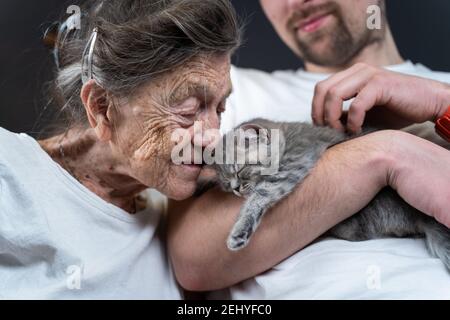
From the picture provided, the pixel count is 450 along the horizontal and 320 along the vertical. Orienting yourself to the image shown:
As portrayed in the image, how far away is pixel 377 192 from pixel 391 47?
604 mm

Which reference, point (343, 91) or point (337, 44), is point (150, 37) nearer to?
point (343, 91)

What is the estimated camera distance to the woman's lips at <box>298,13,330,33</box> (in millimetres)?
1337

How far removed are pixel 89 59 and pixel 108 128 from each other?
0.48 ft

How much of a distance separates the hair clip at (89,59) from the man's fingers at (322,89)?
53 cm

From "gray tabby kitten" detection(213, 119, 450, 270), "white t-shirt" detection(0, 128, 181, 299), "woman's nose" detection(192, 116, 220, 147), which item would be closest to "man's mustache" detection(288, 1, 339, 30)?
"gray tabby kitten" detection(213, 119, 450, 270)

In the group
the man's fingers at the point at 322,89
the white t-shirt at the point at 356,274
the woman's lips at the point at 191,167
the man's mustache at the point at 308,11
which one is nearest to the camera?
the white t-shirt at the point at 356,274

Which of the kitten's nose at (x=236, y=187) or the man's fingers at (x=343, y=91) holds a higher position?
the man's fingers at (x=343, y=91)

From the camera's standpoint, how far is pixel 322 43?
1396 mm

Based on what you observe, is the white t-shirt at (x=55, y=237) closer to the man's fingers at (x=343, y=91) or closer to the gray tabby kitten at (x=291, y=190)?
the gray tabby kitten at (x=291, y=190)

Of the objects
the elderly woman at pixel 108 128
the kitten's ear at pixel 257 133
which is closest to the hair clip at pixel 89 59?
the elderly woman at pixel 108 128

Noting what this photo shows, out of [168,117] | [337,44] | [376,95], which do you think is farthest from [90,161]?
[337,44]

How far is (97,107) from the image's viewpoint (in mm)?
983

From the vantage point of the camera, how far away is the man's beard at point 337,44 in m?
1.36
